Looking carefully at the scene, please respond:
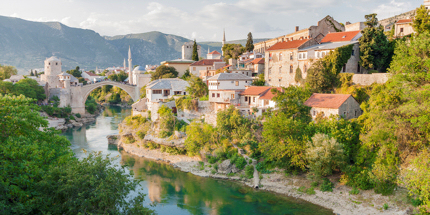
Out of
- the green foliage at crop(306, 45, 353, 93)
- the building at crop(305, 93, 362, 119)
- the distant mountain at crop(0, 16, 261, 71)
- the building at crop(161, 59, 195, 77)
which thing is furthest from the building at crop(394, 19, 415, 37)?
the distant mountain at crop(0, 16, 261, 71)

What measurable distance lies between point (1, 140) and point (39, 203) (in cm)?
344

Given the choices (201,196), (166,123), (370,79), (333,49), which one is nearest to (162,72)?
(166,123)

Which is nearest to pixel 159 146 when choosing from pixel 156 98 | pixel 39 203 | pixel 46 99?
pixel 156 98

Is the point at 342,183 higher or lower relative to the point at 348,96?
lower

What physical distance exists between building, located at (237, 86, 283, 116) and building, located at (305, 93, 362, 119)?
3.65 metres

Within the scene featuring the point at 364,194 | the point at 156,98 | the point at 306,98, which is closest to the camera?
the point at 364,194

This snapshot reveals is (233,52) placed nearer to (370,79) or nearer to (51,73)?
(370,79)

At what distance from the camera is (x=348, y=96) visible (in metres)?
21.9

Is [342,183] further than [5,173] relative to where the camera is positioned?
Yes

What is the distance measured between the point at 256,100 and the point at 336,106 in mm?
8233

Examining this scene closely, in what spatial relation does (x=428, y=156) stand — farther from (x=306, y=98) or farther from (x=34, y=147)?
(x=34, y=147)

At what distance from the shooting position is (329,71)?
86.2 feet

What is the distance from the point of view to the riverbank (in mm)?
16562

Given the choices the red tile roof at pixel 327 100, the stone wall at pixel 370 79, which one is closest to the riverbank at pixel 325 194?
the red tile roof at pixel 327 100
